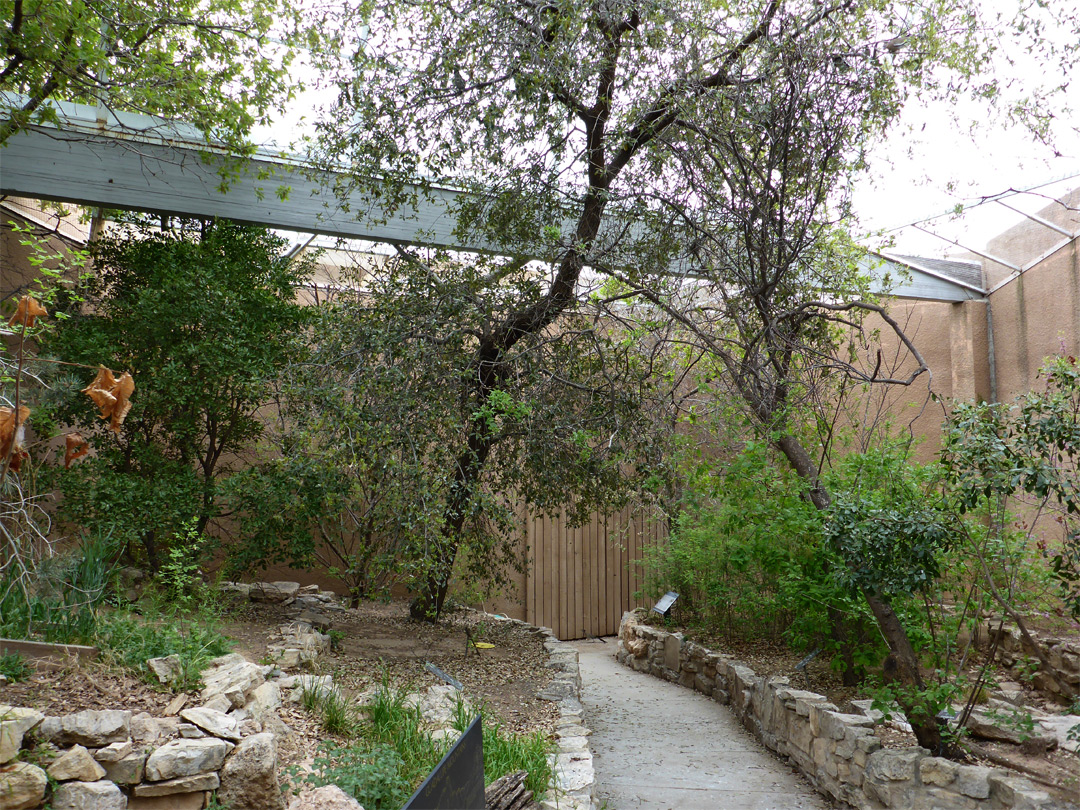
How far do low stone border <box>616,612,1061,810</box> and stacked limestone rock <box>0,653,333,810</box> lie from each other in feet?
10.0

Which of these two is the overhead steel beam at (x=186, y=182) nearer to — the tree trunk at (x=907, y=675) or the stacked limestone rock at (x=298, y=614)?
the stacked limestone rock at (x=298, y=614)

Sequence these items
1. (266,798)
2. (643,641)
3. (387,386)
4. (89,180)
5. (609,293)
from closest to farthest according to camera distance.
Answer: (266,798) → (387,386) → (89,180) → (609,293) → (643,641)

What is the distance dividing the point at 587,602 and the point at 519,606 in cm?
102

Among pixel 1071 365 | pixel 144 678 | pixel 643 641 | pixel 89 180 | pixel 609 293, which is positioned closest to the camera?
pixel 144 678

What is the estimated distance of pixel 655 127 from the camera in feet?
15.6

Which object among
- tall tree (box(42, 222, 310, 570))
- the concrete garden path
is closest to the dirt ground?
the concrete garden path

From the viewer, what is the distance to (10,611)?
329 centimetres

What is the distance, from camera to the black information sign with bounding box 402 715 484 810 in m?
1.45

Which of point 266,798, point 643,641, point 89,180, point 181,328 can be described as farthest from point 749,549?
point 89,180

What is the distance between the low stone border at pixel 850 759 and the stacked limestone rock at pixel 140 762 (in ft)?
10.0

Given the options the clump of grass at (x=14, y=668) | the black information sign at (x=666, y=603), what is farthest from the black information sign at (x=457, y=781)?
the black information sign at (x=666, y=603)

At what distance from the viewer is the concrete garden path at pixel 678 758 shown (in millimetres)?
4156

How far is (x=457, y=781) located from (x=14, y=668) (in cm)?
230

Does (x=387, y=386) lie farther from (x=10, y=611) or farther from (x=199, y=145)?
(x=199, y=145)
